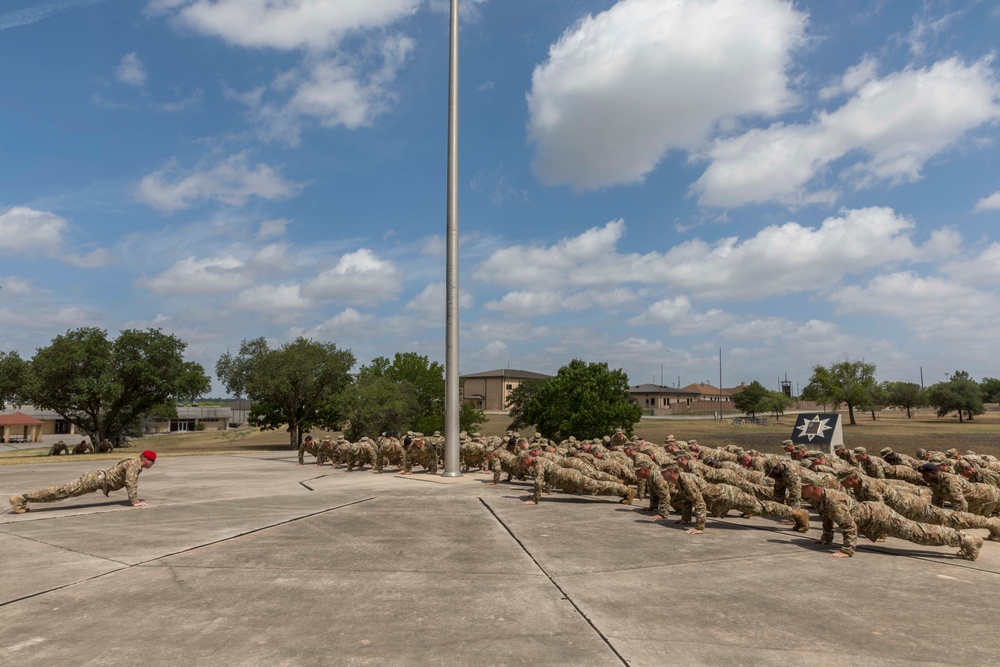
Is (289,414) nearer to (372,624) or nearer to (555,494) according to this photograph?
(555,494)

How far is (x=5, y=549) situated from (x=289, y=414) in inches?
1628

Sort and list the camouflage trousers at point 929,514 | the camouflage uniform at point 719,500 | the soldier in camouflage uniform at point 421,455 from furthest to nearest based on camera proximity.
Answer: the soldier in camouflage uniform at point 421,455 < the camouflage uniform at point 719,500 < the camouflage trousers at point 929,514

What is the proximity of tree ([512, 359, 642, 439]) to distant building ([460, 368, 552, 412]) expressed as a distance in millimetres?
94911

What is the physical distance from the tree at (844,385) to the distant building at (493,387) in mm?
65812

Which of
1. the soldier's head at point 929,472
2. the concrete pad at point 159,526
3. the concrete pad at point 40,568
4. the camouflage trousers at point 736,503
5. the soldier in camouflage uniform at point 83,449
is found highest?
the soldier's head at point 929,472

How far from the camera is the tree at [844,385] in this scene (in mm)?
71812

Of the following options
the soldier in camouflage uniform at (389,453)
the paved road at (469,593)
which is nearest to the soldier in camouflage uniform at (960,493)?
the paved road at (469,593)

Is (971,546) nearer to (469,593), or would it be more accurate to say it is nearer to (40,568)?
(469,593)

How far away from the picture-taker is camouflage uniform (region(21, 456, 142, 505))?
11.8 meters

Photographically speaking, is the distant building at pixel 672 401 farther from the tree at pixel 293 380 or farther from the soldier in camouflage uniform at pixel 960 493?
the soldier in camouflage uniform at pixel 960 493

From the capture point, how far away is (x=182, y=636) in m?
5.29

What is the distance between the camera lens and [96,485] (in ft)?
40.5

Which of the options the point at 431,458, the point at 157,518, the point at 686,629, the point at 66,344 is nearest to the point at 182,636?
the point at 686,629

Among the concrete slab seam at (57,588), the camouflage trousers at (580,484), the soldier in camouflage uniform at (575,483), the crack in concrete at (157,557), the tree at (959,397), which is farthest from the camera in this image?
the tree at (959,397)
